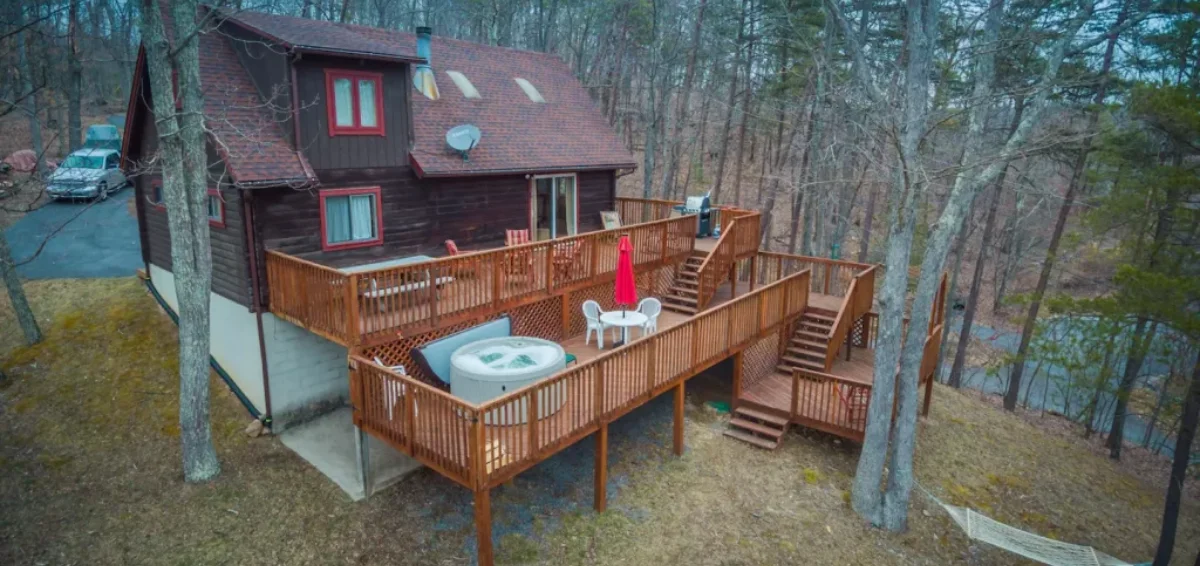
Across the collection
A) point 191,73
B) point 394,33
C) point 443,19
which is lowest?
point 191,73

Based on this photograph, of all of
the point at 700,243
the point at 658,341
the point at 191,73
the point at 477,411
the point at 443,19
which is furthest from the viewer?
the point at 443,19

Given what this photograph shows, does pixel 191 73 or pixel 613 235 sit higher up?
pixel 191 73

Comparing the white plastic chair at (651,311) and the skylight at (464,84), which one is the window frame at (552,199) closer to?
the skylight at (464,84)

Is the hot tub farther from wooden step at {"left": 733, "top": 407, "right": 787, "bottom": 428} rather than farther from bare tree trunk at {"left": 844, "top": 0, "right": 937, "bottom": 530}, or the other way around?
bare tree trunk at {"left": 844, "top": 0, "right": 937, "bottom": 530}

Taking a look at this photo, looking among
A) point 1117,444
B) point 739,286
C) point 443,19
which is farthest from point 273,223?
point 443,19

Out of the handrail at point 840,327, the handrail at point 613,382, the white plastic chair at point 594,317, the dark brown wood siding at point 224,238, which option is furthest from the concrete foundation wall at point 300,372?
the handrail at point 840,327

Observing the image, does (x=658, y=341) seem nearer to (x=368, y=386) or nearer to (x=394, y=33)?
(x=368, y=386)

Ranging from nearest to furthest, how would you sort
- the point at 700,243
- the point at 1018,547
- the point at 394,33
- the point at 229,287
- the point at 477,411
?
the point at 477,411 → the point at 1018,547 → the point at 229,287 → the point at 394,33 → the point at 700,243
